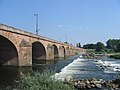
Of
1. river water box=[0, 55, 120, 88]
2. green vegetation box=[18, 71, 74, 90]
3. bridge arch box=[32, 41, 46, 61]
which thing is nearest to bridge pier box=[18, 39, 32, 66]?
river water box=[0, 55, 120, 88]

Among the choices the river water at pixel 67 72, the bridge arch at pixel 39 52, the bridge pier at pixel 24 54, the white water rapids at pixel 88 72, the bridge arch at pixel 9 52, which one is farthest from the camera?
the bridge arch at pixel 39 52

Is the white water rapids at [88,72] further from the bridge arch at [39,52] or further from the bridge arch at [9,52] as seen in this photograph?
the bridge arch at [39,52]

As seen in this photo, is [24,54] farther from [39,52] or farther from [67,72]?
[39,52]

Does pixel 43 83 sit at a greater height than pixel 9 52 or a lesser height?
lesser

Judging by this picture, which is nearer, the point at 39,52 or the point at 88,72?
the point at 88,72

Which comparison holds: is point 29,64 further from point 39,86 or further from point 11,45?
point 39,86

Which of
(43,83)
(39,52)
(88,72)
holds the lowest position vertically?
(43,83)

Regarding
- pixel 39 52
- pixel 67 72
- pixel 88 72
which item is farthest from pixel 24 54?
pixel 39 52

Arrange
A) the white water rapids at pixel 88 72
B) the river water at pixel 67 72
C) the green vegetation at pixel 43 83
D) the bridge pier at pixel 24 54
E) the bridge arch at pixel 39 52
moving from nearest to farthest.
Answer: the green vegetation at pixel 43 83, the river water at pixel 67 72, the white water rapids at pixel 88 72, the bridge pier at pixel 24 54, the bridge arch at pixel 39 52

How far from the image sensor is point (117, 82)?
29016 millimetres

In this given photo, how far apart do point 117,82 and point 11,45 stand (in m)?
24.6

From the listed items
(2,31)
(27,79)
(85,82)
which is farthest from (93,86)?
(2,31)

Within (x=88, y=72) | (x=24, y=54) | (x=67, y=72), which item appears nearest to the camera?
(x=67, y=72)

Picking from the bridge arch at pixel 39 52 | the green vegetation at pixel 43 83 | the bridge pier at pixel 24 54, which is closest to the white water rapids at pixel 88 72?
the bridge pier at pixel 24 54
